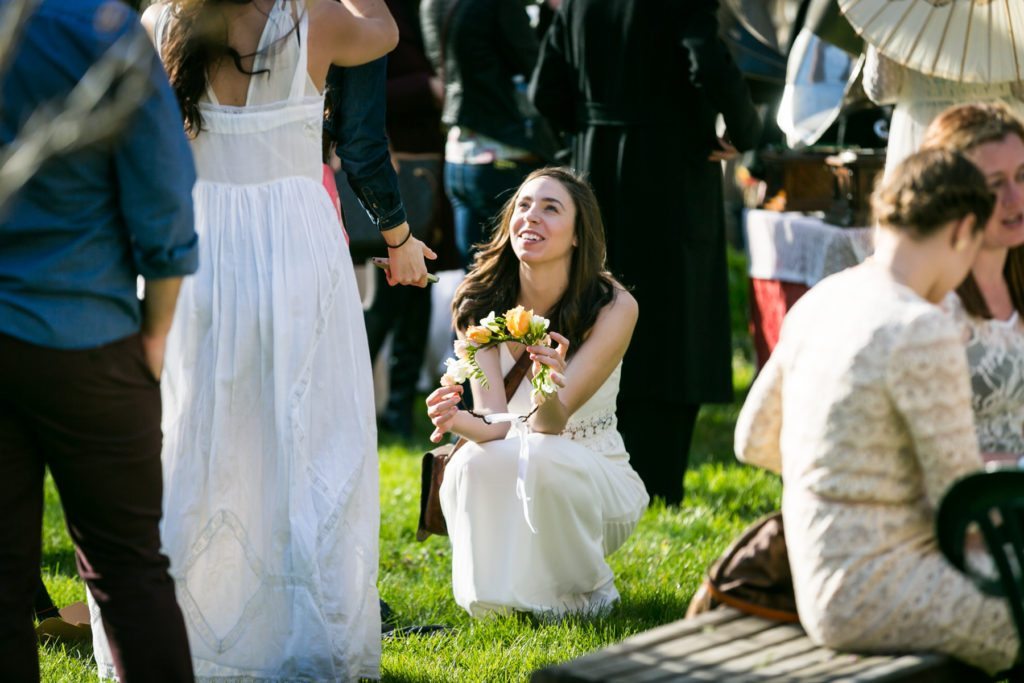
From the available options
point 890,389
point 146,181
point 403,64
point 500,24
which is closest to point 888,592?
point 890,389

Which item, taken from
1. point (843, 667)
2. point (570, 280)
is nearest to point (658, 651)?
point (843, 667)

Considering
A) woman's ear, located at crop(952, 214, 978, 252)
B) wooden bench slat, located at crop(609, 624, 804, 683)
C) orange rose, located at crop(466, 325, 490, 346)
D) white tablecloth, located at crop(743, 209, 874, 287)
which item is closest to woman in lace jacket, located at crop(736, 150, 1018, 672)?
woman's ear, located at crop(952, 214, 978, 252)

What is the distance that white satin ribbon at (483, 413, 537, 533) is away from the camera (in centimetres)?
456

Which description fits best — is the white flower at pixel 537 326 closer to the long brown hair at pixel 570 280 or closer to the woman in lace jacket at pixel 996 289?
the long brown hair at pixel 570 280

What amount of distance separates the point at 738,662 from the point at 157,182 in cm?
146

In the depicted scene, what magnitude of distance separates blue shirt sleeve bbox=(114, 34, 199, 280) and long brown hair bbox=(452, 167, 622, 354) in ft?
6.70

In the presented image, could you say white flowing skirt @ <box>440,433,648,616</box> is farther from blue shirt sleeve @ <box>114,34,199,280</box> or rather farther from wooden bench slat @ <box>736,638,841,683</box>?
blue shirt sleeve @ <box>114,34,199,280</box>

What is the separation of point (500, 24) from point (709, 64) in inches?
63.8

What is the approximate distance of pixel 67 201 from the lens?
295 cm

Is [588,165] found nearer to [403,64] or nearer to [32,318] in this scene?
[403,64]

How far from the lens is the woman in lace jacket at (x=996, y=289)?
343cm

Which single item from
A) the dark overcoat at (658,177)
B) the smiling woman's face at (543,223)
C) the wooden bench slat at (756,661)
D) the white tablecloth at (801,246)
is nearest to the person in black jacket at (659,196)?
the dark overcoat at (658,177)

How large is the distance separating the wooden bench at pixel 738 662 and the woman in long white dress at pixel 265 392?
99 cm

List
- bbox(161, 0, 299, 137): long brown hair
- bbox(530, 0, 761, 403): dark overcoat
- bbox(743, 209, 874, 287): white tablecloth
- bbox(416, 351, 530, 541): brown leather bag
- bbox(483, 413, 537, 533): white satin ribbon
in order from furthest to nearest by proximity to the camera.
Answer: bbox(743, 209, 874, 287): white tablecloth, bbox(530, 0, 761, 403): dark overcoat, bbox(416, 351, 530, 541): brown leather bag, bbox(483, 413, 537, 533): white satin ribbon, bbox(161, 0, 299, 137): long brown hair
